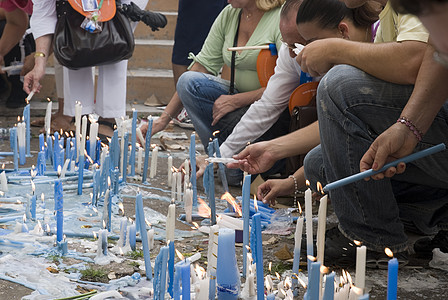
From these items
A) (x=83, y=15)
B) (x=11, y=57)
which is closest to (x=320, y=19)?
(x=83, y=15)

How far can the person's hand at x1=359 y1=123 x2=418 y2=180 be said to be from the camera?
251cm

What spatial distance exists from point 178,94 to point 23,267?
212 cm

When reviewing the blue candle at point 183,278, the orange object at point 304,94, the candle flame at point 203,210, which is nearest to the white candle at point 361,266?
the blue candle at point 183,278

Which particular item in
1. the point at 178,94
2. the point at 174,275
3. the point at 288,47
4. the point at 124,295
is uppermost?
the point at 288,47

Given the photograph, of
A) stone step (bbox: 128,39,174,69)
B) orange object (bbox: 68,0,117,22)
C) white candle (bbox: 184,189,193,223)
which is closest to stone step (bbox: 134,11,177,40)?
stone step (bbox: 128,39,174,69)

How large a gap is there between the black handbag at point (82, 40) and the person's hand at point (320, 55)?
234 centimetres

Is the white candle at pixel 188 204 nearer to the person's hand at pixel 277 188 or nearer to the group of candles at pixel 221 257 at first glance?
the group of candles at pixel 221 257

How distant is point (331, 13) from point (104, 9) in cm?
224

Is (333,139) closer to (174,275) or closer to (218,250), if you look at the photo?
(218,250)

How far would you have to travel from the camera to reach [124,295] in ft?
8.67

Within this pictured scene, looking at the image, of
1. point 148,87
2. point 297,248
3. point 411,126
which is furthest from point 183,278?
point 148,87

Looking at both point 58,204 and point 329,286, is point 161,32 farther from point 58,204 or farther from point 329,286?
point 329,286

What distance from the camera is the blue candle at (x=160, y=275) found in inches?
89.2

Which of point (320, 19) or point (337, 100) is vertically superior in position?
point (320, 19)
